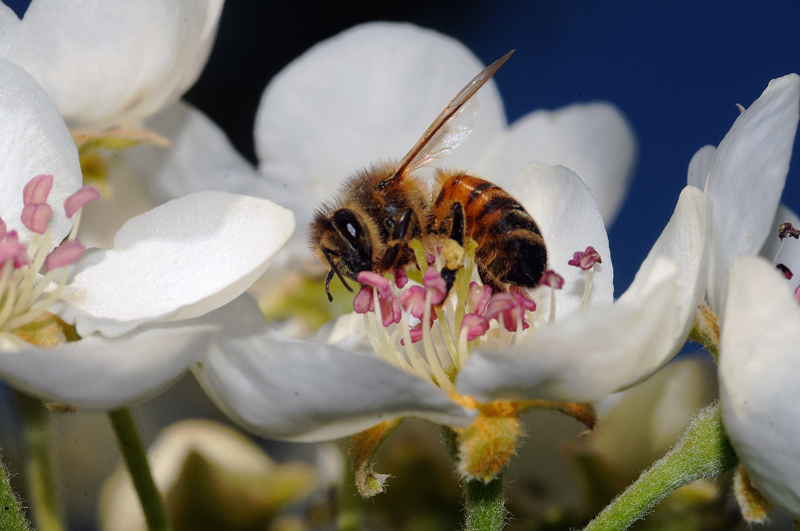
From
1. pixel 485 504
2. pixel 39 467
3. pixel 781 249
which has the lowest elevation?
pixel 39 467

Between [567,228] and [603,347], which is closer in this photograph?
[603,347]

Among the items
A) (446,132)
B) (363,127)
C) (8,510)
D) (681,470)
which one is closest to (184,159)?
(363,127)

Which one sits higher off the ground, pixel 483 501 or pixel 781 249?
pixel 781 249

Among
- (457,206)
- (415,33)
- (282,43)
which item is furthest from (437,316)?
(282,43)

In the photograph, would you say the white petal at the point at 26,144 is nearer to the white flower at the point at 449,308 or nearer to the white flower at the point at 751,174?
the white flower at the point at 449,308

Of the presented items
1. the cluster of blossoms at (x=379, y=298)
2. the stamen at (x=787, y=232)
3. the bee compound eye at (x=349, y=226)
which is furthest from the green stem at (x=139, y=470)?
the stamen at (x=787, y=232)

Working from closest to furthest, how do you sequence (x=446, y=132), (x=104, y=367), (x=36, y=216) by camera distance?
1. (x=104, y=367)
2. (x=36, y=216)
3. (x=446, y=132)

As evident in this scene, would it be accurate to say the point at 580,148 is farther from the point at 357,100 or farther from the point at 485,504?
the point at 485,504

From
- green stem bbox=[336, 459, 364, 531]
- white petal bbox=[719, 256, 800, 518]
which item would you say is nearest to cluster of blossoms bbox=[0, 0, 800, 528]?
white petal bbox=[719, 256, 800, 518]
